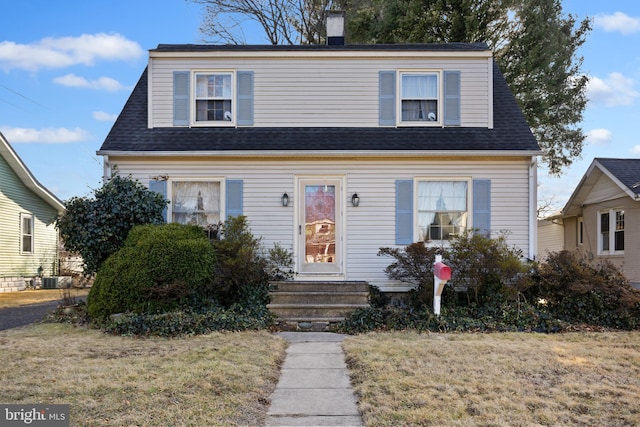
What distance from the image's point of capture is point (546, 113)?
2130 centimetres

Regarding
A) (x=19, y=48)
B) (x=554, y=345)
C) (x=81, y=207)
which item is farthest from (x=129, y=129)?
(x=19, y=48)

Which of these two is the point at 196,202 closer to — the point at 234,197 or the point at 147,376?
A: the point at 234,197

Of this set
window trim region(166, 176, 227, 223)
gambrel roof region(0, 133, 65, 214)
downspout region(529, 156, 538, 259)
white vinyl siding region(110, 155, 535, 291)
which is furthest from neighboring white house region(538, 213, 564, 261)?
gambrel roof region(0, 133, 65, 214)

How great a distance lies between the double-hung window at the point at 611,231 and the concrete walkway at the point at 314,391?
1139 cm

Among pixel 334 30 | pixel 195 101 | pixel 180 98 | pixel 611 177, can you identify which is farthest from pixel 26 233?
pixel 611 177

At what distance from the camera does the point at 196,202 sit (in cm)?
1134

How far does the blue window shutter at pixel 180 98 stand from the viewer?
11.8m

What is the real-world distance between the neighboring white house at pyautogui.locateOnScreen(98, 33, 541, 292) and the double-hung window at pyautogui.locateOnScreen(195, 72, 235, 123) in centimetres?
2

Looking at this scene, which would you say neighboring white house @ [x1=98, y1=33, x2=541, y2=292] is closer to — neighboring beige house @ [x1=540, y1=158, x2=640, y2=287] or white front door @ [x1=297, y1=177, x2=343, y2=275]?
white front door @ [x1=297, y1=177, x2=343, y2=275]

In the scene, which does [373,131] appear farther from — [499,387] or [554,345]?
[499,387]

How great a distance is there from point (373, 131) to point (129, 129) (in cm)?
492

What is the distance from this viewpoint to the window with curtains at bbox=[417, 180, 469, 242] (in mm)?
11219

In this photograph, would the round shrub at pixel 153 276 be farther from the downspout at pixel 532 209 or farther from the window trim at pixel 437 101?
the downspout at pixel 532 209

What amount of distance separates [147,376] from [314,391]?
1.63 m
